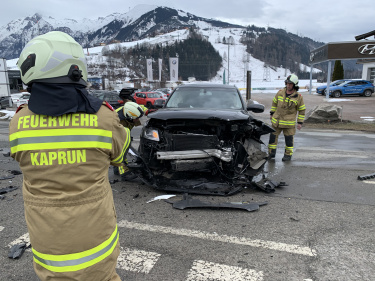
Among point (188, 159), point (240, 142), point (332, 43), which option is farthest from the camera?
point (332, 43)

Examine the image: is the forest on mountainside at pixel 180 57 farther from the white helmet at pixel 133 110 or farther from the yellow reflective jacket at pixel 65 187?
the yellow reflective jacket at pixel 65 187

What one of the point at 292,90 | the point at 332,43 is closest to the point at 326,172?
the point at 292,90

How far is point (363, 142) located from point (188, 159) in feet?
23.0

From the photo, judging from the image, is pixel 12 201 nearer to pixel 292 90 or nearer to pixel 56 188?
pixel 56 188

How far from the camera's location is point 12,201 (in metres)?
4.23

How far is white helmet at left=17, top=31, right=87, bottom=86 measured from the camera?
1.47 metres

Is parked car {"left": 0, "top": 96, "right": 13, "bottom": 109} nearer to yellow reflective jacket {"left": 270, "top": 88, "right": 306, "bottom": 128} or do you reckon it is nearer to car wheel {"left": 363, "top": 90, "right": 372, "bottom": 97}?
yellow reflective jacket {"left": 270, "top": 88, "right": 306, "bottom": 128}

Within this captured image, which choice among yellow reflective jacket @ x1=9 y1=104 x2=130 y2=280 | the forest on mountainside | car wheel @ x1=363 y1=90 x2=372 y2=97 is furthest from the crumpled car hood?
the forest on mountainside

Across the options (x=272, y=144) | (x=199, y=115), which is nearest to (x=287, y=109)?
(x=272, y=144)

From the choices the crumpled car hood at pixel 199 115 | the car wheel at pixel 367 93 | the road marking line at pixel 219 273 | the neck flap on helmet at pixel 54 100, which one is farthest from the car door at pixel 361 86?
the neck flap on helmet at pixel 54 100

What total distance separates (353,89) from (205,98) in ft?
92.2

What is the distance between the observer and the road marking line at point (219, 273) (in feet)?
8.06

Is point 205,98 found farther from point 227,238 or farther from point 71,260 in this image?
point 71,260

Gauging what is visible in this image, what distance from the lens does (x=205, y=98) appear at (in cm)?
569
